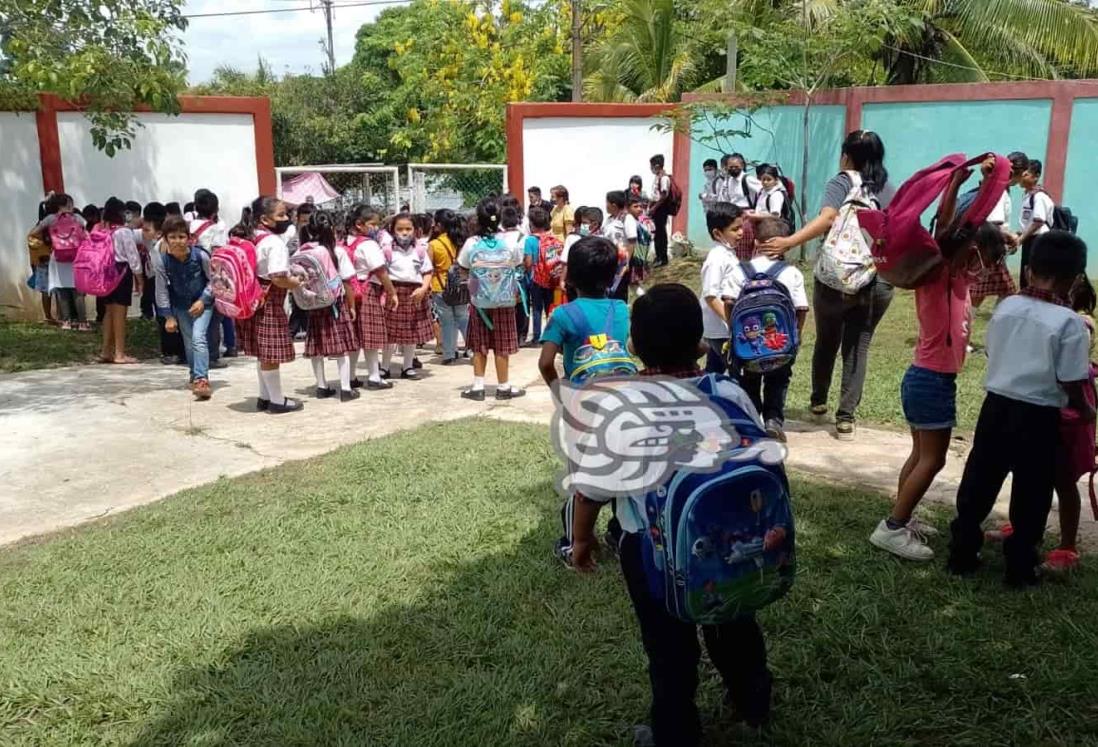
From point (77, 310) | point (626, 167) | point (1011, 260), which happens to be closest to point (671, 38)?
point (626, 167)

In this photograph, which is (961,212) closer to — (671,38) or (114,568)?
(114,568)

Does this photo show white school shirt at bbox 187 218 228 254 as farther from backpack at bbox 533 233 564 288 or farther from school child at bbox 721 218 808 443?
school child at bbox 721 218 808 443

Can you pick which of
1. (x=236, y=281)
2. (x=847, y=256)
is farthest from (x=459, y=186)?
→ (x=847, y=256)

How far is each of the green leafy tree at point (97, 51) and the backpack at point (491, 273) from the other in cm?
283

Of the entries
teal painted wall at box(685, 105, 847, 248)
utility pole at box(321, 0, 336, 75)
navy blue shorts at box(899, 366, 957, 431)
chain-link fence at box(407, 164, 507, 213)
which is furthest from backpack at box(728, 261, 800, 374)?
utility pole at box(321, 0, 336, 75)

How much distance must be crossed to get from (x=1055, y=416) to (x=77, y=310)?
10.7 m

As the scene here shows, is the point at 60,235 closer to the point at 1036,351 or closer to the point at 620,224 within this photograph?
the point at 620,224

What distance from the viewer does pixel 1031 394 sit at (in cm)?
330

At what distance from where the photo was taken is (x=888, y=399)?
642 centimetres

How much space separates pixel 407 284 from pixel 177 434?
2.26 m

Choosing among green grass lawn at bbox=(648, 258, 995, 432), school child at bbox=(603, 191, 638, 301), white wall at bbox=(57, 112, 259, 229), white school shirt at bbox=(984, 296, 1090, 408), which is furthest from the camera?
white wall at bbox=(57, 112, 259, 229)

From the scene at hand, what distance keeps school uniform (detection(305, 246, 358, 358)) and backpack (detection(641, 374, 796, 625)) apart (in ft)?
16.7

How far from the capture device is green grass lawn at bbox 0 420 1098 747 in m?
2.84

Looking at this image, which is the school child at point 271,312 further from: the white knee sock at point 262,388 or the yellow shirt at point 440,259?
the yellow shirt at point 440,259
